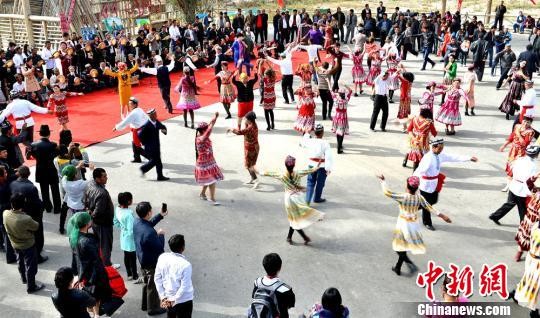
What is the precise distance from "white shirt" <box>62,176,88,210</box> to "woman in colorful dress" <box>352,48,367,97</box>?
32.2ft

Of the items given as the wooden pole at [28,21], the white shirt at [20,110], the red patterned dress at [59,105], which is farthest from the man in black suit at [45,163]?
the wooden pole at [28,21]

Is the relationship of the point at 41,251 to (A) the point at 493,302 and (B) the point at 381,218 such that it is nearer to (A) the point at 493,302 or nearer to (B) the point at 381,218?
(B) the point at 381,218

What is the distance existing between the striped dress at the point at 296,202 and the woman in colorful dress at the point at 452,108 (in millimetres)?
6034

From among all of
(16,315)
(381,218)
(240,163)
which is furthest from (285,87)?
(16,315)

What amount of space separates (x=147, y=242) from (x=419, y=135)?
19.3 feet

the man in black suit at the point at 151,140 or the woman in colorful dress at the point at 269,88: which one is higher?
the woman in colorful dress at the point at 269,88

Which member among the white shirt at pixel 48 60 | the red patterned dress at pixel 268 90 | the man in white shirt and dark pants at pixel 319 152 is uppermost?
the white shirt at pixel 48 60

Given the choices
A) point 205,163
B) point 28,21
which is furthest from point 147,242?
point 28,21

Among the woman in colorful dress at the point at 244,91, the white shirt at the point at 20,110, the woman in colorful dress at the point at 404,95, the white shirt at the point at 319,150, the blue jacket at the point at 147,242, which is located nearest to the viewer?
the blue jacket at the point at 147,242

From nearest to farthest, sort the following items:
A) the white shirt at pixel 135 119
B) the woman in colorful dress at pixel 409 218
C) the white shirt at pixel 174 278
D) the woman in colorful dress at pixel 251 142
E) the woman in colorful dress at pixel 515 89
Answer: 1. the white shirt at pixel 174 278
2. the woman in colorful dress at pixel 409 218
3. the woman in colorful dress at pixel 251 142
4. the white shirt at pixel 135 119
5. the woman in colorful dress at pixel 515 89

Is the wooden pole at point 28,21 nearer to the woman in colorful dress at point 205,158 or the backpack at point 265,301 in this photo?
the woman in colorful dress at point 205,158

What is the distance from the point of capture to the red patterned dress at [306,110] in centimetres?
1212

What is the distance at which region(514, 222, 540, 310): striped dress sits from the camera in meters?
6.09

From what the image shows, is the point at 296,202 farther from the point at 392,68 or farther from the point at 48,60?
the point at 48,60
